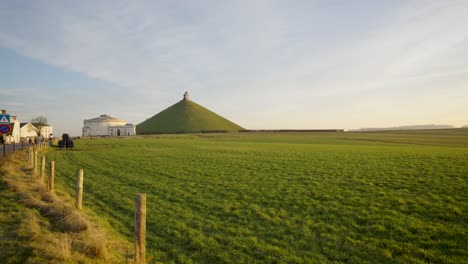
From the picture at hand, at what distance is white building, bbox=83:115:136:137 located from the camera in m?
155

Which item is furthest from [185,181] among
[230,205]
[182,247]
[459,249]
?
[459,249]

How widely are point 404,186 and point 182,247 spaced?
15567mm

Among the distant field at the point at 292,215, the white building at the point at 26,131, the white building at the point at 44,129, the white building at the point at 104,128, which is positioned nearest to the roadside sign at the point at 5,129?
the distant field at the point at 292,215

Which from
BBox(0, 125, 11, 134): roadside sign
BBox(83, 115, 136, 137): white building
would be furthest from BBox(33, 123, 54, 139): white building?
BBox(0, 125, 11, 134): roadside sign

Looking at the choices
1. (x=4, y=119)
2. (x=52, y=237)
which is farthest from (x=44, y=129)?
(x=52, y=237)

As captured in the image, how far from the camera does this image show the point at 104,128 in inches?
6230

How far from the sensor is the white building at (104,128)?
6088 inches

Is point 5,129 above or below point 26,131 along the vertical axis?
below

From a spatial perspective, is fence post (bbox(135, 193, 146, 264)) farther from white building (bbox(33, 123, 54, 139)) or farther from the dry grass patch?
white building (bbox(33, 123, 54, 139))

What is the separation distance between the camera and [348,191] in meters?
17.0

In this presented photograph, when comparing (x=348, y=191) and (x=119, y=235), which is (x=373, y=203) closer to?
(x=348, y=191)

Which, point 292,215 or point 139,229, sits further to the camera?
point 292,215

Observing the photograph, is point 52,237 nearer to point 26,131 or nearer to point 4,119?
point 4,119

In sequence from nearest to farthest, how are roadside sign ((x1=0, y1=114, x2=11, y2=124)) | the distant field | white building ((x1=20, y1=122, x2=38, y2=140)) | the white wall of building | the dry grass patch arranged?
1. the dry grass patch
2. the distant field
3. roadside sign ((x1=0, y1=114, x2=11, y2=124))
4. white building ((x1=20, y1=122, x2=38, y2=140))
5. the white wall of building
